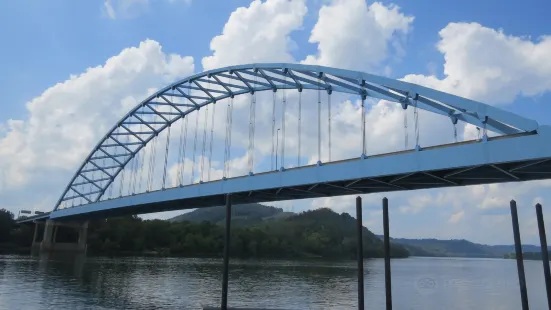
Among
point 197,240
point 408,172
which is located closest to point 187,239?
point 197,240

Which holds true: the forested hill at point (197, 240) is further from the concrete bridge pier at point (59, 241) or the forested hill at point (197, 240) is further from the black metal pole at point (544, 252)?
the black metal pole at point (544, 252)

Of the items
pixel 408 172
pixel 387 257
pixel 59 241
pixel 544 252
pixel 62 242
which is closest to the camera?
pixel 544 252

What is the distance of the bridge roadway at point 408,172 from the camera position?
17094mm

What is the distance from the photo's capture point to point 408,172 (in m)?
20.2

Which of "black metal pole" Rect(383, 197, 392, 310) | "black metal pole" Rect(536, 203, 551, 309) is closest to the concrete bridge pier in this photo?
"black metal pole" Rect(383, 197, 392, 310)

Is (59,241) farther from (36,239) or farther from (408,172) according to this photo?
(408,172)

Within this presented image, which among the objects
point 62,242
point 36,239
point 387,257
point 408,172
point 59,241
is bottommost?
point 387,257

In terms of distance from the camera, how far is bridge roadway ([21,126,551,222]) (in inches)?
673

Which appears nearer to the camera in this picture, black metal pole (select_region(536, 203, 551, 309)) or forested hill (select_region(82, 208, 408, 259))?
black metal pole (select_region(536, 203, 551, 309))

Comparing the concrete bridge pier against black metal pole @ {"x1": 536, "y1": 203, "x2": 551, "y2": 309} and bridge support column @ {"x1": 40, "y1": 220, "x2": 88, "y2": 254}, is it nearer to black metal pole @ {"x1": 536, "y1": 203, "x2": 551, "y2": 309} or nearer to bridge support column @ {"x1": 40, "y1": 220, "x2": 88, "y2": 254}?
bridge support column @ {"x1": 40, "y1": 220, "x2": 88, "y2": 254}

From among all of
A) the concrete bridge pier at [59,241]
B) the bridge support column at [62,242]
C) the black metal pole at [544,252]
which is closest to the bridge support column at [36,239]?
the concrete bridge pier at [59,241]

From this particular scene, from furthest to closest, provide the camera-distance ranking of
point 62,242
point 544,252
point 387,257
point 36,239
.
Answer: point 36,239
point 62,242
point 387,257
point 544,252

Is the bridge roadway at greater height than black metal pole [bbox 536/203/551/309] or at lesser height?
greater

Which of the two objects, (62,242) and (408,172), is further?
(62,242)
